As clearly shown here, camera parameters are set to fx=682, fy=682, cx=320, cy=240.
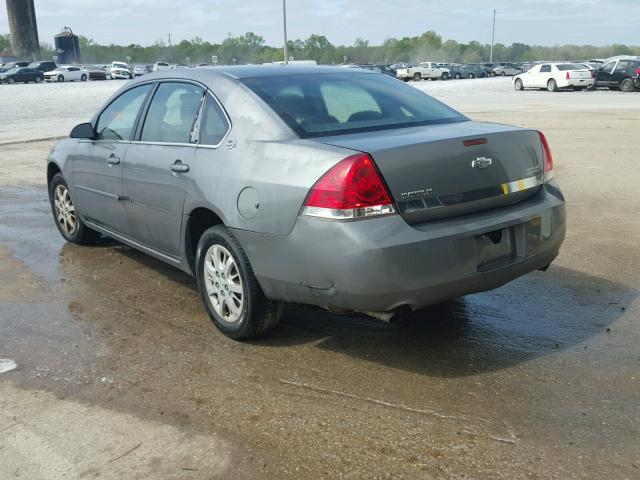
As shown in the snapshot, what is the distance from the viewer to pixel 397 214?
11.2 ft

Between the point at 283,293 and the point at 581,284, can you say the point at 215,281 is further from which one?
the point at 581,284

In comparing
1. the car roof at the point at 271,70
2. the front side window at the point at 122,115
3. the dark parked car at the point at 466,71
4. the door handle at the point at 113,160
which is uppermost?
the car roof at the point at 271,70

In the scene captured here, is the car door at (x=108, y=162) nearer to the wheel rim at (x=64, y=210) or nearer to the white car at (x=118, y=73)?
the wheel rim at (x=64, y=210)

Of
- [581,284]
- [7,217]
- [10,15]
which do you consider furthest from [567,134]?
[10,15]

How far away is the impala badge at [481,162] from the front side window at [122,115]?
8.72 ft

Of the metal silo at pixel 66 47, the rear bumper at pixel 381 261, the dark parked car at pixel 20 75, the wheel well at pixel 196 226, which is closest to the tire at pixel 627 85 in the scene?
the rear bumper at pixel 381 261

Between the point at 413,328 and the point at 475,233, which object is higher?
the point at 475,233

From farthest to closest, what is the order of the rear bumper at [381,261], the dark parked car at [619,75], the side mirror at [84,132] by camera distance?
the dark parked car at [619,75] < the side mirror at [84,132] < the rear bumper at [381,261]

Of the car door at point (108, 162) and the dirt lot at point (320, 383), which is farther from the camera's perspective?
the car door at point (108, 162)

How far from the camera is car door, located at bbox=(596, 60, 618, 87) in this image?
3300 centimetres

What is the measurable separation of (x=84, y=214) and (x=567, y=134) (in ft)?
38.6

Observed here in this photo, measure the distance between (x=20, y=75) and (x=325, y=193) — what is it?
62681mm

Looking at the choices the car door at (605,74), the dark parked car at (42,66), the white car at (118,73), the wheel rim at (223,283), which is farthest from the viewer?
the white car at (118,73)

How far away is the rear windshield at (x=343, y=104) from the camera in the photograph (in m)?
4.00
